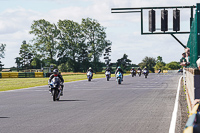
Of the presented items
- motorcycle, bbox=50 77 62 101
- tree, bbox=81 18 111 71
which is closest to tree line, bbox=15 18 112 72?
tree, bbox=81 18 111 71

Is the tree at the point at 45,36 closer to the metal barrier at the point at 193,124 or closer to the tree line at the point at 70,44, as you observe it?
the tree line at the point at 70,44

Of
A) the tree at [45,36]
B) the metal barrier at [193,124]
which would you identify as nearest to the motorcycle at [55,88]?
the metal barrier at [193,124]

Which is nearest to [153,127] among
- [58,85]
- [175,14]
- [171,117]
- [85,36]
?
[171,117]

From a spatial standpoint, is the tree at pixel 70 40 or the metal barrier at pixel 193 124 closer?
the metal barrier at pixel 193 124

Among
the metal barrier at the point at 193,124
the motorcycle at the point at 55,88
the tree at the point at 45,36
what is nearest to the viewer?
the metal barrier at the point at 193,124

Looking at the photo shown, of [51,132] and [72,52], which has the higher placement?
[72,52]

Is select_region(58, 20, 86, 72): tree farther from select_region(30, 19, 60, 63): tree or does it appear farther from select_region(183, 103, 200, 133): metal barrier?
select_region(183, 103, 200, 133): metal barrier

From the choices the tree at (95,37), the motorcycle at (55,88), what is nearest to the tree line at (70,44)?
the tree at (95,37)

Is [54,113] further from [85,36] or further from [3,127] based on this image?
[85,36]

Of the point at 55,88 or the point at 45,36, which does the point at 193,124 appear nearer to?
the point at 55,88

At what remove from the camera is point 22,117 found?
37.0ft

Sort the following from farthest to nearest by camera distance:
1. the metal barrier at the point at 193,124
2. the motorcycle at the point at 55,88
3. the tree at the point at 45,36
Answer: the tree at the point at 45,36 → the motorcycle at the point at 55,88 → the metal barrier at the point at 193,124

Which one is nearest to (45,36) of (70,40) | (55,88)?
(70,40)

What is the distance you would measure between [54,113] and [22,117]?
1.23 m
